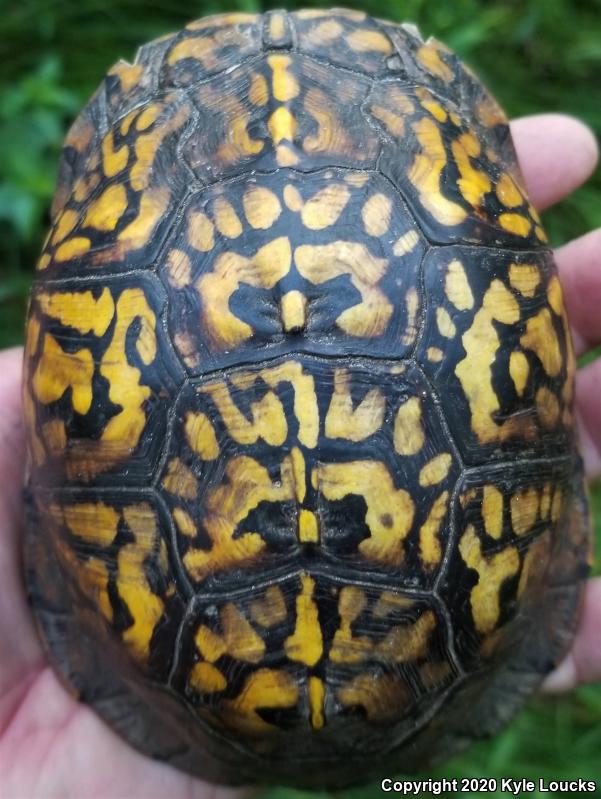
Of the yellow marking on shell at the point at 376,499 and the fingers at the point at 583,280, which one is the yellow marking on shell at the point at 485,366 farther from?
the fingers at the point at 583,280

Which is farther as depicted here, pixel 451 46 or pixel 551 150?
pixel 451 46

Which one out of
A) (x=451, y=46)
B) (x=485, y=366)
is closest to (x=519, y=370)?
(x=485, y=366)

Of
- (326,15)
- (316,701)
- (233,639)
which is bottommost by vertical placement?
(316,701)

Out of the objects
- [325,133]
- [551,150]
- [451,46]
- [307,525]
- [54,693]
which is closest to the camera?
[307,525]

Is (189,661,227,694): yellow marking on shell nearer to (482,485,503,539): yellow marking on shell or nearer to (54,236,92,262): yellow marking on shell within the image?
(482,485,503,539): yellow marking on shell

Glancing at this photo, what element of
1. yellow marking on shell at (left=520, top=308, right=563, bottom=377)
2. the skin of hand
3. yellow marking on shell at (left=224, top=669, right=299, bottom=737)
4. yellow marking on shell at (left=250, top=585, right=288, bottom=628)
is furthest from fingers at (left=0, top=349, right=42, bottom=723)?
yellow marking on shell at (left=520, top=308, right=563, bottom=377)

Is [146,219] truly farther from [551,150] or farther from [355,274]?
[551,150]
